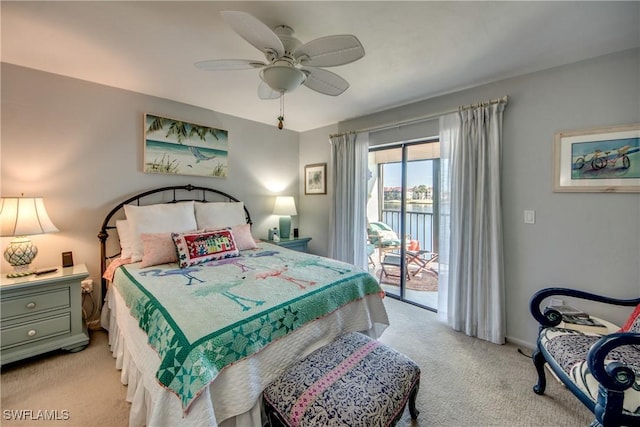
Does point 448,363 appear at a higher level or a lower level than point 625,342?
lower

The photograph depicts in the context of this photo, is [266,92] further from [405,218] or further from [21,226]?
[405,218]

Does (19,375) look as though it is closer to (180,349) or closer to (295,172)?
(180,349)

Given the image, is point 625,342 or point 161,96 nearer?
point 625,342

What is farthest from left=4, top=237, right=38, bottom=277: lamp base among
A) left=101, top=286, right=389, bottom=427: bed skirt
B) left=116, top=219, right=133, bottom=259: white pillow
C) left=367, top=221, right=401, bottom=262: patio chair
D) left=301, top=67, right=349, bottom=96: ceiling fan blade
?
left=367, top=221, right=401, bottom=262: patio chair

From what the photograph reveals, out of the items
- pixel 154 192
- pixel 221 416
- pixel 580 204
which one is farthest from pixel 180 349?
pixel 580 204

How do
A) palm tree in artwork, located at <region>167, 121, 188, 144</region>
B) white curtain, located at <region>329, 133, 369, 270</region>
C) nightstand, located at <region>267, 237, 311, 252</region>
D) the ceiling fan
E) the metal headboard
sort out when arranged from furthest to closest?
nightstand, located at <region>267, 237, 311, 252</region> → white curtain, located at <region>329, 133, 369, 270</region> → palm tree in artwork, located at <region>167, 121, 188, 144</region> → the metal headboard → the ceiling fan

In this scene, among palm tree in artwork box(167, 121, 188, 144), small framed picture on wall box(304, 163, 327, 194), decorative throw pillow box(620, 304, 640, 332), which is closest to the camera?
decorative throw pillow box(620, 304, 640, 332)

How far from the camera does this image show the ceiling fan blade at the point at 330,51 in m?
1.39

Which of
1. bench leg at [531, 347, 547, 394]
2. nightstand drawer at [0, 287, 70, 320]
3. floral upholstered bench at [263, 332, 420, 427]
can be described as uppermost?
nightstand drawer at [0, 287, 70, 320]

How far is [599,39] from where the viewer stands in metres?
1.84

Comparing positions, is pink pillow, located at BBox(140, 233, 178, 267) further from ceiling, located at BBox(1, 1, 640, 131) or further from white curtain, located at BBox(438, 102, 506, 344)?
white curtain, located at BBox(438, 102, 506, 344)

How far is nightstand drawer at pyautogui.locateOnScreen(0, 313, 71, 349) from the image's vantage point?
1.96 meters

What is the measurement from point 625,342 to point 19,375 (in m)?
3.83

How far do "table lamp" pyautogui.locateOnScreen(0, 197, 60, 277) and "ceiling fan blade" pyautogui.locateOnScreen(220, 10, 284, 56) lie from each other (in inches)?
89.3
